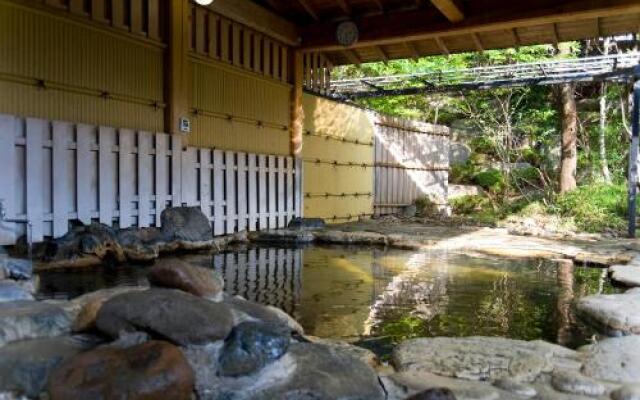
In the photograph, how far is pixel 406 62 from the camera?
18547 millimetres

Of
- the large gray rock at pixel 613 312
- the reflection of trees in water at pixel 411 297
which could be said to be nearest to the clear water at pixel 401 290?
the reflection of trees in water at pixel 411 297

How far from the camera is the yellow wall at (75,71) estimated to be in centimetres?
701

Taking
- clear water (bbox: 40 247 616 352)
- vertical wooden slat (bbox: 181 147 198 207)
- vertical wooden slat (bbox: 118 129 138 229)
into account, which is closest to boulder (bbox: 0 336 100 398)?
clear water (bbox: 40 247 616 352)

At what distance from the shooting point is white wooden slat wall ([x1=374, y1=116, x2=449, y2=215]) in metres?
15.7

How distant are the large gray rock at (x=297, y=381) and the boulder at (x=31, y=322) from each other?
36.4 inches

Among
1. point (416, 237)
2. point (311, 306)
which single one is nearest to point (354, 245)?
point (416, 237)

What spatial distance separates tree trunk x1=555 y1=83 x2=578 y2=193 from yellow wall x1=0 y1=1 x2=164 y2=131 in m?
10.4

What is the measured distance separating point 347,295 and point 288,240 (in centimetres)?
474

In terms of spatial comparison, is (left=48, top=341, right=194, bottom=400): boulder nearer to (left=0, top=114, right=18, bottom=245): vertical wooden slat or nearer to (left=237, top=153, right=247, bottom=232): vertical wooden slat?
(left=0, top=114, right=18, bottom=245): vertical wooden slat

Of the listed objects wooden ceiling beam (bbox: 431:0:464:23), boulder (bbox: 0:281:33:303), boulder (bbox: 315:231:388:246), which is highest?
wooden ceiling beam (bbox: 431:0:464:23)

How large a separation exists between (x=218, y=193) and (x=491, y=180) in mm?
11899

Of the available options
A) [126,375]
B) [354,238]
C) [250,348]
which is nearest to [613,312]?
[250,348]

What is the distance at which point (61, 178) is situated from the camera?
726cm

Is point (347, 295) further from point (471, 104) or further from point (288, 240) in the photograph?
point (471, 104)
